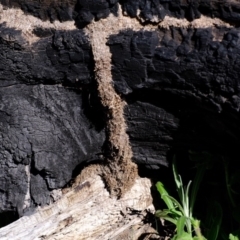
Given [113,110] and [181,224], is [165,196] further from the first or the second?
[113,110]

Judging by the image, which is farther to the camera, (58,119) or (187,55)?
(58,119)

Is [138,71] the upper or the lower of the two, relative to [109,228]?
upper

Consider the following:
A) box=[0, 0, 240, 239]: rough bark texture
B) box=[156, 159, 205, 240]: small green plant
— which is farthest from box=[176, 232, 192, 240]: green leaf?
box=[0, 0, 240, 239]: rough bark texture

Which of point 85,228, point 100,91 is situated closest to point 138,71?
point 100,91

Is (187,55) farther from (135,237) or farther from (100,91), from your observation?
(135,237)

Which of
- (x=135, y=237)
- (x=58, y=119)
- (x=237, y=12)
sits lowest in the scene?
(x=135, y=237)

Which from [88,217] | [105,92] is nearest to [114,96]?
[105,92]
